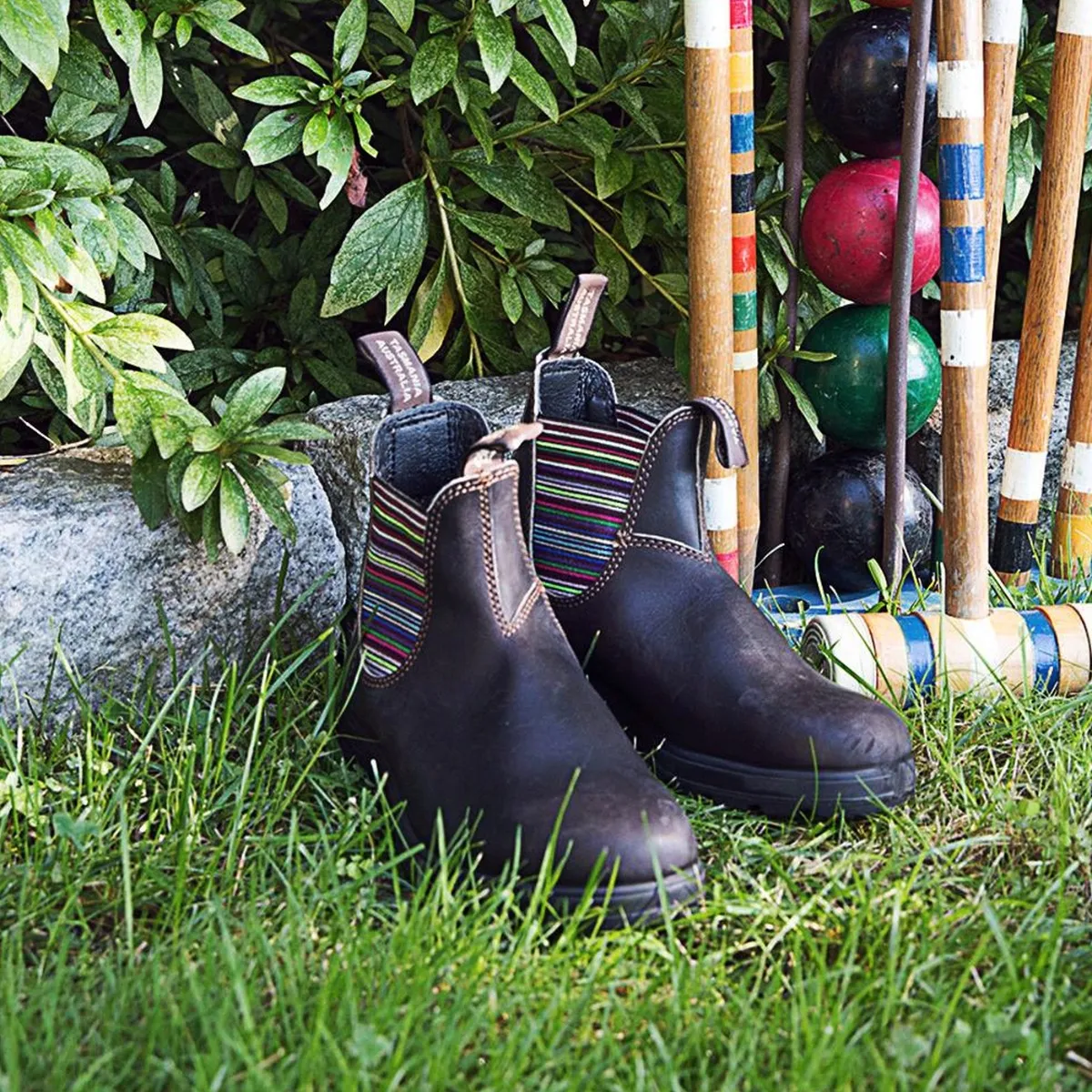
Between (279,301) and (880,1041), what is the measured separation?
4.22ft

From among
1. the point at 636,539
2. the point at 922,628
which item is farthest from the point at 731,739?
the point at 922,628

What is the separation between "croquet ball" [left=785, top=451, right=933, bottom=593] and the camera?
1606 millimetres

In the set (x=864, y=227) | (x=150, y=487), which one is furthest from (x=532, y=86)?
(x=150, y=487)

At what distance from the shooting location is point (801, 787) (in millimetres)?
1157

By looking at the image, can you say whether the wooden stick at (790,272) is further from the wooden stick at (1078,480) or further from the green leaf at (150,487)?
the green leaf at (150,487)

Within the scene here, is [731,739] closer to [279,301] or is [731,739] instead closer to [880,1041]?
[880,1041]

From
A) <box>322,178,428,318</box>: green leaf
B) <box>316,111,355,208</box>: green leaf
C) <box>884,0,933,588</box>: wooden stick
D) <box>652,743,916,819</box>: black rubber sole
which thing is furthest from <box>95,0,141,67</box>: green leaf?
<box>652,743,916,819</box>: black rubber sole

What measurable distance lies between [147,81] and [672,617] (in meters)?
0.76

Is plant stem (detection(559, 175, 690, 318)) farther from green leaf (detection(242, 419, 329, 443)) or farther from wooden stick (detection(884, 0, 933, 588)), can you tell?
green leaf (detection(242, 419, 329, 443))

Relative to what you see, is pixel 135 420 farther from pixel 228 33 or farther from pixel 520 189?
pixel 520 189

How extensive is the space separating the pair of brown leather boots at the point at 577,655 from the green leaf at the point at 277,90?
13.9 inches

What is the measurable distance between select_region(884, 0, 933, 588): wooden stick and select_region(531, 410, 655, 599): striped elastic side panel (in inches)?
13.1

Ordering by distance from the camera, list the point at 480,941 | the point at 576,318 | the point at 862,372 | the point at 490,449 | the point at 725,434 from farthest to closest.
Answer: the point at 862,372 < the point at 576,318 < the point at 725,434 < the point at 490,449 < the point at 480,941

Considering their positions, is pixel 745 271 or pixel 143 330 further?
pixel 745 271
